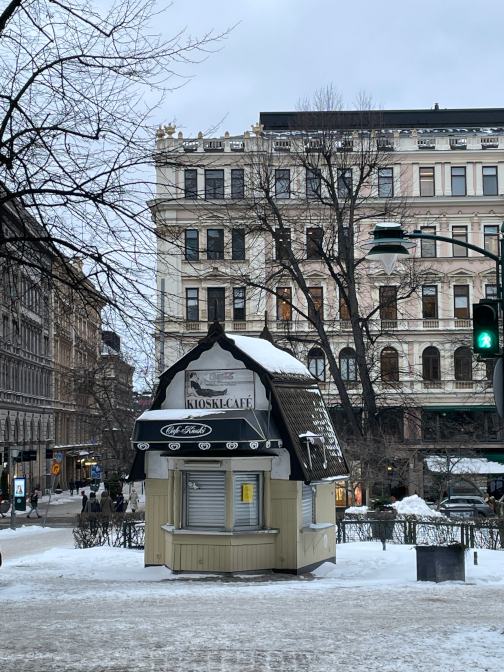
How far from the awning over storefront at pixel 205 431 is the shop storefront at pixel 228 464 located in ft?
0.07

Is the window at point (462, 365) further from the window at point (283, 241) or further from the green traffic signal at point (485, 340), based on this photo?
the green traffic signal at point (485, 340)

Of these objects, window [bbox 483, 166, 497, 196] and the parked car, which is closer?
the parked car

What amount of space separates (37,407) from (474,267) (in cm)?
3777

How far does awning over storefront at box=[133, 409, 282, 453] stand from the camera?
17.6 meters

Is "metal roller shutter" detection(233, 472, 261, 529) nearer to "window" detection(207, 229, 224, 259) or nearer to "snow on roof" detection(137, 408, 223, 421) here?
"snow on roof" detection(137, 408, 223, 421)

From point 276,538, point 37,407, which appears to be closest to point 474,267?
point 37,407

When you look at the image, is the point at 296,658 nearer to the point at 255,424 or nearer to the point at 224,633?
the point at 224,633

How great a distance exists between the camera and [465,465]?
157 feet

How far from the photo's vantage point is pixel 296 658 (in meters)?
8.97

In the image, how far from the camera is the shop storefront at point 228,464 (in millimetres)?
18125

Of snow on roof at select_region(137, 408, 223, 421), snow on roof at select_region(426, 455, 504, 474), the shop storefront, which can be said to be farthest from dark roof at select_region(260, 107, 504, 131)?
snow on roof at select_region(137, 408, 223, 421)

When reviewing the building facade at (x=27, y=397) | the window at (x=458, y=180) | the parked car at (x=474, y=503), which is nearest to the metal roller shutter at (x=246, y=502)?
the parked car at (x=474, y=503)

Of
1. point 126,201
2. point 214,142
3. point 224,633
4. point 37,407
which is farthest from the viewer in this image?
point 37,407

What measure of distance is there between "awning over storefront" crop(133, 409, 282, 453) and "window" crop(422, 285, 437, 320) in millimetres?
41662
